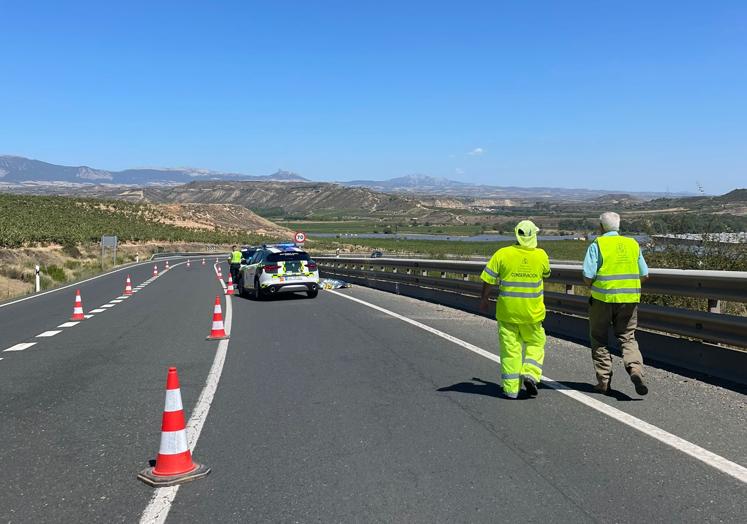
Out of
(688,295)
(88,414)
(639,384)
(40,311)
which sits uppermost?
(688,295)

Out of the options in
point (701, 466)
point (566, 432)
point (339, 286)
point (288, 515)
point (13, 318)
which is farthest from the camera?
point (339, 286)

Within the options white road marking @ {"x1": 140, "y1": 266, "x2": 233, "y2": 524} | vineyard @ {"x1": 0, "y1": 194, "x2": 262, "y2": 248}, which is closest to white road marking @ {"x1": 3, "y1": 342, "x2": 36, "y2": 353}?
white road marking @ {"x1": 140, "y1": 266, "x2": 233, "y2": 524}

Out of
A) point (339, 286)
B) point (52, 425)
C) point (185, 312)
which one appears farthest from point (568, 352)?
point (339, 286)

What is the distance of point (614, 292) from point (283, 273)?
15261 mm

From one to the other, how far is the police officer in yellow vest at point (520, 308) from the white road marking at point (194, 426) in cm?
316

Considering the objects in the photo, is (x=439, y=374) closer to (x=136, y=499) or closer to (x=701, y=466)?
(x=701, y=466)

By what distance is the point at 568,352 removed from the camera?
36.6ft

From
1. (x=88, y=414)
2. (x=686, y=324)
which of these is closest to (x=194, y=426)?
(x=88, y=414)

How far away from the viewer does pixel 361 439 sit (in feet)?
21.1

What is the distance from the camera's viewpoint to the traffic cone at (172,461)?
17.6ft

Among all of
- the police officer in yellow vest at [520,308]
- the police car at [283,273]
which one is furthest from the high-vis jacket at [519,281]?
the police car at [283,273]

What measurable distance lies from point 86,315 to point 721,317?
15.0 metres

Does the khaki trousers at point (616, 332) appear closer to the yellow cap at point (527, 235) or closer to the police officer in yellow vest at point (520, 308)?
the police officer in yellow vest at point (520, 308)

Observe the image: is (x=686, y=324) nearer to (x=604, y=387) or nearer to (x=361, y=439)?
(x=604, y=387)
